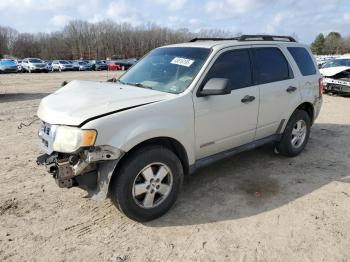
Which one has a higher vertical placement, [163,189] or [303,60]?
[303,60]

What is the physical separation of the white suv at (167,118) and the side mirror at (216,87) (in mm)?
12

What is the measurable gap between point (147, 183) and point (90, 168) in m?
0.64

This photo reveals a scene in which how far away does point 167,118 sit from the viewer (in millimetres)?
3568

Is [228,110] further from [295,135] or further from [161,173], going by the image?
[295,135]

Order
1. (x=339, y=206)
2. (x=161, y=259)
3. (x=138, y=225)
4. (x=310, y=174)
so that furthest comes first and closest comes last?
(x=310, y=174) < (x=339, y=206) < (x=138, y=225) < (x=161, y=259)

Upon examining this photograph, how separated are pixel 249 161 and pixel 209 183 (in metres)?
1.16

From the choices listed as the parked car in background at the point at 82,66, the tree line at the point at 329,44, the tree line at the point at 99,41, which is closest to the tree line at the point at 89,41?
the tree line at the point at 99,41

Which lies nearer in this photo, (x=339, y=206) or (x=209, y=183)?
(x=339, y=206)

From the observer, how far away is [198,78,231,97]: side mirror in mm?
3691

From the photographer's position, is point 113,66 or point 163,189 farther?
point 113,66

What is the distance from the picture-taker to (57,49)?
288ft

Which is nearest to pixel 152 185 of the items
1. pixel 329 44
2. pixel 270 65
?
pixel 270 65

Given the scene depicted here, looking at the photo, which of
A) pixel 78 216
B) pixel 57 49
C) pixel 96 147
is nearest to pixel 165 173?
pixel 96 147

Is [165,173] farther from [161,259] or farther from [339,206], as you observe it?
[339,206]
